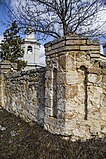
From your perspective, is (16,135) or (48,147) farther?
(16,135)

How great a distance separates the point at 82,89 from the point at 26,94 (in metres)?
2.37

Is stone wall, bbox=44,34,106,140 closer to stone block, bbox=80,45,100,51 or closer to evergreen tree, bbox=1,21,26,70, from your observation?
stone block, bbox=80,45,100,51

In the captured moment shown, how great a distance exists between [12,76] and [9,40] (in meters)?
13.5

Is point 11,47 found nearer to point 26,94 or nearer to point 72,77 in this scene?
point 26,94

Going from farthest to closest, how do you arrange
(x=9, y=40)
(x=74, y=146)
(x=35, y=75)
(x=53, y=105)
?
1. (x=9, y=40)
2. (x=35, y=75)
3. (x=53, y=105)
4. (x=74, y=146)

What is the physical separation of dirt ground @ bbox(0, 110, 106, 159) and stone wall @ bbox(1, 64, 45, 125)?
1.73 ft

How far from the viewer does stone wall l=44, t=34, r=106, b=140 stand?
421cm

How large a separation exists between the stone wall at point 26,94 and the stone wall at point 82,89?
3.75 ft

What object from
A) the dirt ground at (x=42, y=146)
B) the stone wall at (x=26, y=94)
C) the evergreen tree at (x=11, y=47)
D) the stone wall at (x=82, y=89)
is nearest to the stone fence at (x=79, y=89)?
the stone wall at (x=82, y=89)

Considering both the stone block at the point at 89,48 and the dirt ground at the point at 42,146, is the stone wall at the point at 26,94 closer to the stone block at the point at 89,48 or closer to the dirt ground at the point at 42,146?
the dirt ground at the point at 42,146

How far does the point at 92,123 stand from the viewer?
13.9 feet

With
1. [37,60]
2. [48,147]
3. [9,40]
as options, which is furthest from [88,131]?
[37,60]

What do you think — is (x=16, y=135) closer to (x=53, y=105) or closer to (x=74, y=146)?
(x=53, y=105)

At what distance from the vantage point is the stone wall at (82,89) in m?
4.21
